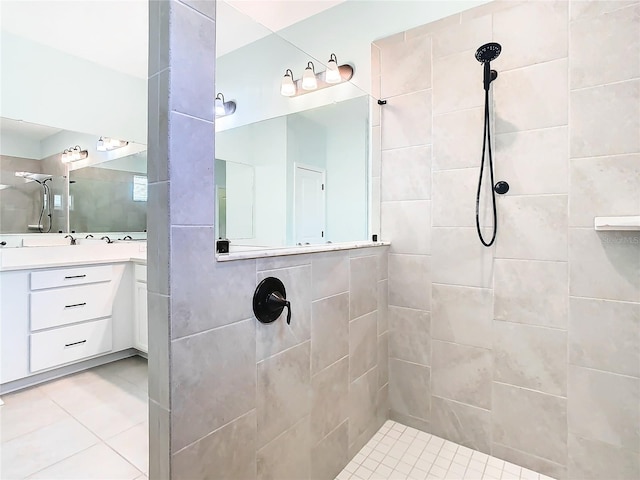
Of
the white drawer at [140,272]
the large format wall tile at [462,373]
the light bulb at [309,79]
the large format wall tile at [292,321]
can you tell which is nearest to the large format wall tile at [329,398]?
the large format wall tile at [292,321]

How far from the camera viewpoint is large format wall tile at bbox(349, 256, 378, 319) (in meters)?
1.72

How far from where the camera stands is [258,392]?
1175 mm

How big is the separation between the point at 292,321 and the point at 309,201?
1466 mm

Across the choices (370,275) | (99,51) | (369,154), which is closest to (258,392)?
(370,275)

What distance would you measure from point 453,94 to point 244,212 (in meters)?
1.39

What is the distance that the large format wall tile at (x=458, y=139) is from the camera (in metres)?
1.73

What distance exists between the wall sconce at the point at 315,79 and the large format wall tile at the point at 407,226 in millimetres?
1162

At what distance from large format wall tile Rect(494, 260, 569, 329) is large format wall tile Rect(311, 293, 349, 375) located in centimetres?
81

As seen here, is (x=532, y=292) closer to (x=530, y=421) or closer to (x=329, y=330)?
(x=530, y=421)

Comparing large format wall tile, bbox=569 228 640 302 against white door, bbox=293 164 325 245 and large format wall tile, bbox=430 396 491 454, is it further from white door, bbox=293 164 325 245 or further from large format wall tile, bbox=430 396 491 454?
white door, bbox=293 164 325 245

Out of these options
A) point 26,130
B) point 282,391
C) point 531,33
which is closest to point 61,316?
point 26,130

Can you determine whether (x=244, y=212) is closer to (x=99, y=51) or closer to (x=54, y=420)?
(x=54, y=420)

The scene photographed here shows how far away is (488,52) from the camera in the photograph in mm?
1486

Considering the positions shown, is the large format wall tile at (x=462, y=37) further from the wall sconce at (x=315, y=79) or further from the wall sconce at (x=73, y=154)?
the wall sconce at (x=73, y=154)
